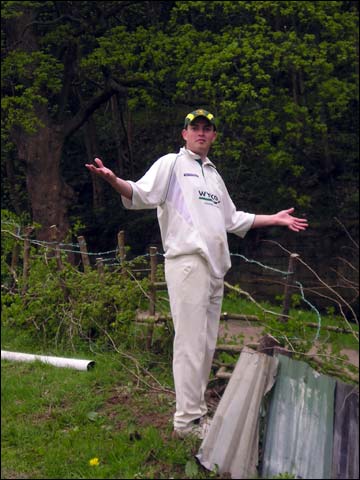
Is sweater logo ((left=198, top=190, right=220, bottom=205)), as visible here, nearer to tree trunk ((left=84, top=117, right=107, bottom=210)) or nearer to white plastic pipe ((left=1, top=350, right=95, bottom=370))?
white plastic pipe ((left=1, top=350, right=95, bottom=370))

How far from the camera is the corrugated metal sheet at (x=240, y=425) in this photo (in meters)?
4.51

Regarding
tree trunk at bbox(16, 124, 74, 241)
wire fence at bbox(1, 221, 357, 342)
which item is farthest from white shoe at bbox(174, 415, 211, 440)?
tree trunk at bbox(16, 124, 74, 241)

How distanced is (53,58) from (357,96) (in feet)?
19.8

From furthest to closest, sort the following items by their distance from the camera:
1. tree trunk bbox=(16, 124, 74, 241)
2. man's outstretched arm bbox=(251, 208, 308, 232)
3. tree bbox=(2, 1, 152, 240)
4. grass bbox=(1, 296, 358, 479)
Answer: tree trunk bbox=(16, 124, 74, 241), tree bbox=(2, 1, 152, 240), man's outstretched arm bbox=(251, 208, 308, 232), grass bbox=(1, 296, 358, 479)

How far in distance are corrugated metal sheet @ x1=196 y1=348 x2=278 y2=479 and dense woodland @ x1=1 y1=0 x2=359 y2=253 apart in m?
9.00

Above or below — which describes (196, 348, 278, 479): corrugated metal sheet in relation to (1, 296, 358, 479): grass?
above

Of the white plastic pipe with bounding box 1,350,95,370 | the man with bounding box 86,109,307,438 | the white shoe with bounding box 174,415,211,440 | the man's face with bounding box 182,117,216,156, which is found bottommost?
the white plastic pipe with bounding box 1,350,95,370

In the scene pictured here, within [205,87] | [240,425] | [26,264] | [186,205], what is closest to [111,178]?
[186,205]

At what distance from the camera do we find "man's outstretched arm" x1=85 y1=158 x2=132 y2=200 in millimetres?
4727

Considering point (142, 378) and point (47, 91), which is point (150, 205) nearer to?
point (142, 378)

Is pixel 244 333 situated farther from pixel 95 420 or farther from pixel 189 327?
pixel 189 327

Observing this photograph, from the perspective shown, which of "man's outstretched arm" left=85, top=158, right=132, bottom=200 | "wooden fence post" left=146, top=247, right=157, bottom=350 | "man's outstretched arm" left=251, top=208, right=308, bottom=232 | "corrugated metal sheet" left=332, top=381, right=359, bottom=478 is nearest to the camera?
"corrugated metal sheet" left=332, top=381, right=359, bottom=478

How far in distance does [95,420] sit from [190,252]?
158 centimetres

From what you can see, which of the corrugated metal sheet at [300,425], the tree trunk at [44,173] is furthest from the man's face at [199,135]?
the tree trunk at [44,173]
